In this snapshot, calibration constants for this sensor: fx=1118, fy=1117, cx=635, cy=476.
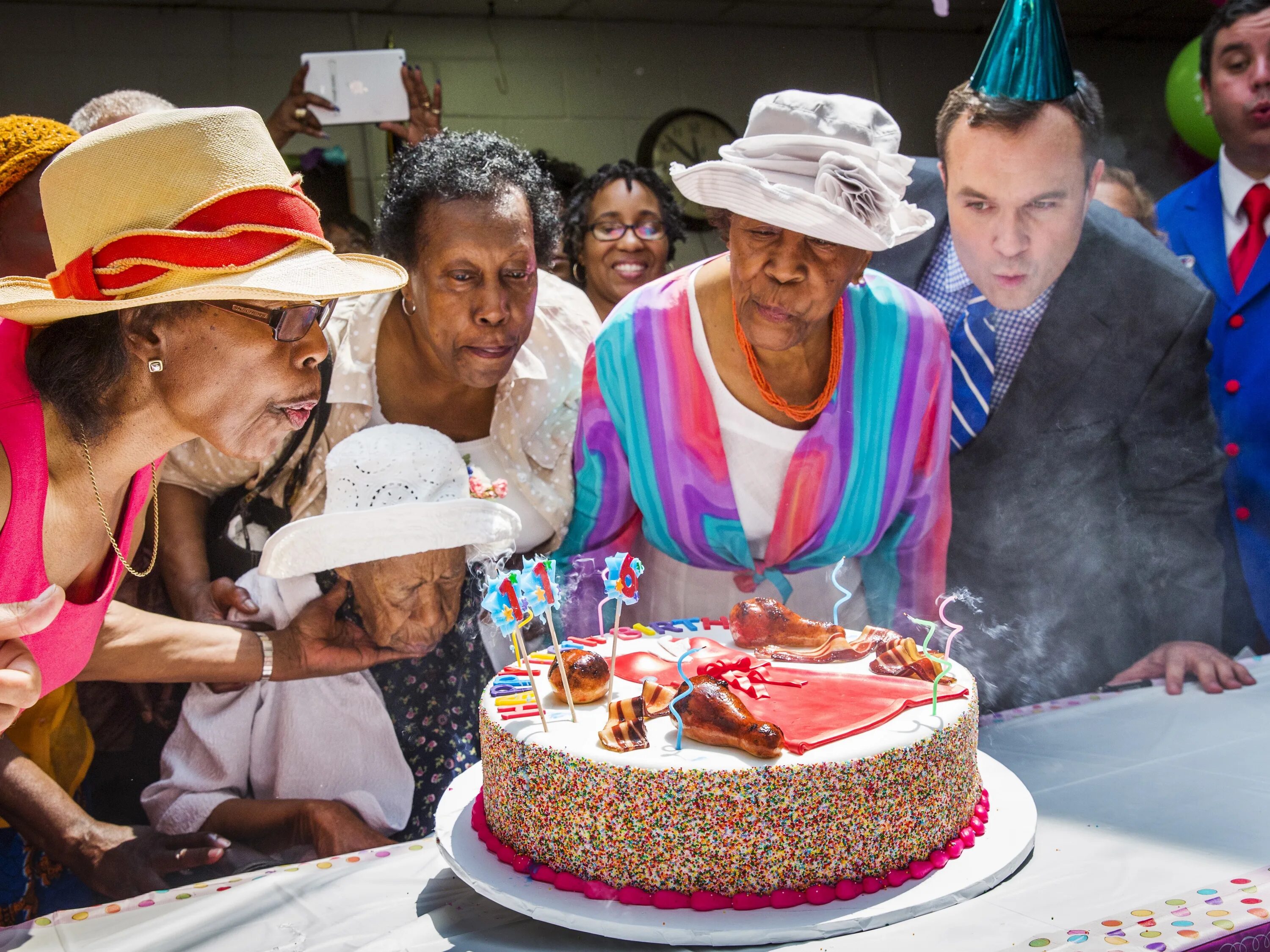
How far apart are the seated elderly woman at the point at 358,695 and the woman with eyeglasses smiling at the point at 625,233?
749 millimetres

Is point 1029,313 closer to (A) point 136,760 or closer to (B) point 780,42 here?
(B) point 780,42

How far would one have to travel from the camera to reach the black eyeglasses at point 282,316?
1.78 metres

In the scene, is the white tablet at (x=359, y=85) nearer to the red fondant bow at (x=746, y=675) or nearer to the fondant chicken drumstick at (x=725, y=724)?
the red fondant bow at (x=746, y=675)

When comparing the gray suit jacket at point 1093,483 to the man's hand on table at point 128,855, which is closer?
the man's hand on table at point 128,855

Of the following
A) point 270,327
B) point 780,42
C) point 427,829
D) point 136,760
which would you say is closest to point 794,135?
point 780,42

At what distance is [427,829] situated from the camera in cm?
295

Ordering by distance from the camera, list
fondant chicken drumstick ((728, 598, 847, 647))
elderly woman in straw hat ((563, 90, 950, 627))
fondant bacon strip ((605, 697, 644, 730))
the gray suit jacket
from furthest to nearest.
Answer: the gray suit jacket < elderly woman in straw hat ((563, 90, 950, 627)) < fondant chicken drumstick ((728, 598, 847, 647)) < fondant bacon strip ((605, 697, 644, 730))

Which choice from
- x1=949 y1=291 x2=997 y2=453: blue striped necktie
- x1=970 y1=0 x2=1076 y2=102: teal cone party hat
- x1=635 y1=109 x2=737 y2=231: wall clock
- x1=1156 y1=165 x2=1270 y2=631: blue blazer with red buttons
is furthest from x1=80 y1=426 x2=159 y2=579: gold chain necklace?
x1=1156 y1=165 x2=1270 y2=631: blue blazer with red buttons

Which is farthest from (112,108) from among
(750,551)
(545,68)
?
(750,551)

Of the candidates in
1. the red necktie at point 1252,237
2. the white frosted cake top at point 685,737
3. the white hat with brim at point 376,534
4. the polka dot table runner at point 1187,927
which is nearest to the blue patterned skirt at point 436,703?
the white hat with brim at point 376,534

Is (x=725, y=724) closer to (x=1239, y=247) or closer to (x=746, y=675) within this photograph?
(x=746, y=675)

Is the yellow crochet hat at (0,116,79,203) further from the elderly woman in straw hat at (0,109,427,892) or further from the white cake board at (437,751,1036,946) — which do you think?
the white cake board at (437,751,1036,946)

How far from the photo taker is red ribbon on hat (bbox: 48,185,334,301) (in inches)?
66.7

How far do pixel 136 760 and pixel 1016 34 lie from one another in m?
3.12
